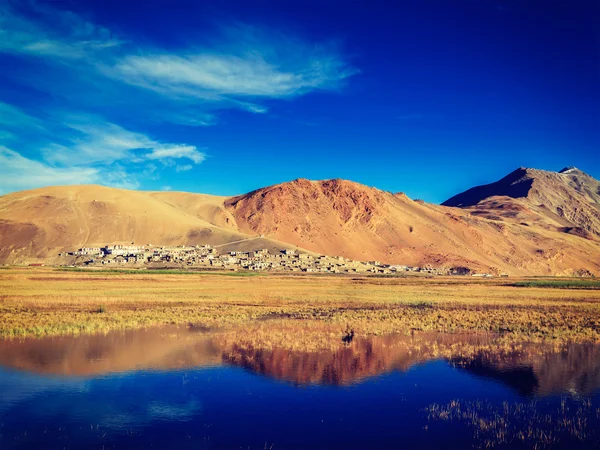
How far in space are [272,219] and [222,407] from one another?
133316 mm

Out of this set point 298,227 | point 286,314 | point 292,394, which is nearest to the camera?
point 292,394

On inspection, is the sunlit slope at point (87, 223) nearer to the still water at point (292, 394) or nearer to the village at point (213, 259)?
the village at point (213, 259)

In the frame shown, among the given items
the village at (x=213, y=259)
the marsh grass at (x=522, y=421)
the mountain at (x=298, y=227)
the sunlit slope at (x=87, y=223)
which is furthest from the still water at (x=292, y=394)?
the sunlit slope at (x=87, y=223)

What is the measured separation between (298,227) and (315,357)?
409 feet

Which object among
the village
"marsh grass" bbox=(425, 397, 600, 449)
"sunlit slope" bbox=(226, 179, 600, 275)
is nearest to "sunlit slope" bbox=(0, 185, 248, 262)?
the village

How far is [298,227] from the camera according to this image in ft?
478

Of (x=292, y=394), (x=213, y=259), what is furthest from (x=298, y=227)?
(x=292, y=394)

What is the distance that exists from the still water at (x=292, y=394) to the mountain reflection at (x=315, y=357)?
0.29ft

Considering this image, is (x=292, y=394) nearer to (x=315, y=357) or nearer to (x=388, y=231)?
(x=315, y=357)

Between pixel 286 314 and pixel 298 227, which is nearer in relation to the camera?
pixel 286 314

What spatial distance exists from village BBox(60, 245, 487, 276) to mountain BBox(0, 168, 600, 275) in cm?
803

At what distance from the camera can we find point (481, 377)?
61.9ft

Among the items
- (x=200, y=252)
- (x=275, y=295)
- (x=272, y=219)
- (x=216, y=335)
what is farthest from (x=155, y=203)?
(x=216, y=335)

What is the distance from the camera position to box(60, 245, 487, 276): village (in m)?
100
